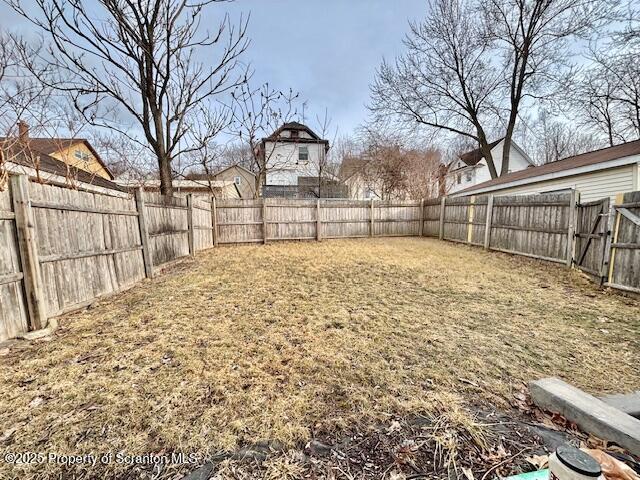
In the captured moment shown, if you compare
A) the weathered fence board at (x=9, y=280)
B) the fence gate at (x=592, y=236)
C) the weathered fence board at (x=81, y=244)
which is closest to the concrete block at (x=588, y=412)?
the fence gate at (x=592, y=236)

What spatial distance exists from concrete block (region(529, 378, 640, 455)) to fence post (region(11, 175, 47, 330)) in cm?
458

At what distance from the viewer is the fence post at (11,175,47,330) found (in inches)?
108

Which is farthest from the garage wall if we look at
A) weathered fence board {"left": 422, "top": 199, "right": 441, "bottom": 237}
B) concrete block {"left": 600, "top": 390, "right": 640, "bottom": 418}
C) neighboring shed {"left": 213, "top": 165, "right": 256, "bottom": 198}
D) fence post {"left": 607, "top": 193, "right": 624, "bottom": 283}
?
neighboring shed {"left": 213, "top": 165, "right": 256, "bottom": 198}

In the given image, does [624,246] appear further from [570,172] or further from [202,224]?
[202,224]

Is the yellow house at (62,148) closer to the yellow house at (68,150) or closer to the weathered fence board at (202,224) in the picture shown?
the yellow house at (68,150)

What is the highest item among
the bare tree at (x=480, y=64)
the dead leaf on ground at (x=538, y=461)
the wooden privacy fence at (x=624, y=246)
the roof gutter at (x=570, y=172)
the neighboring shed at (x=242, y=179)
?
the bare tree at (x=480, y=64)

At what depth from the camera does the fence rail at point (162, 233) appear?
2771mm

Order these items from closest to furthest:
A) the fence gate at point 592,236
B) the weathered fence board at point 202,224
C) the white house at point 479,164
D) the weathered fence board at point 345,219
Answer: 1. the fence gate at point 592,236
2. the weathered fence board at point 202,224
3. the weathered fence board at point 345,219
4. the white house at point 479,164

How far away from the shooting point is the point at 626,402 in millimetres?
1764

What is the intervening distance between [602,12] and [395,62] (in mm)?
8485

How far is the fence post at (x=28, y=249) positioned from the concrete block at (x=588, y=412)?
180 inches

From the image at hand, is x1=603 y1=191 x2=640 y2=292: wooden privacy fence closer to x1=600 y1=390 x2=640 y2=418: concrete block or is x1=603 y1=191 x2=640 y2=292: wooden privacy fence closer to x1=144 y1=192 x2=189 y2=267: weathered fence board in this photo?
x1=600 y1=390 x2=640 y2=418: concrete block

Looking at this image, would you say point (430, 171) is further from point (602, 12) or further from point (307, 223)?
point (307, 223)

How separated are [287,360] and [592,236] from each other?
602cm
